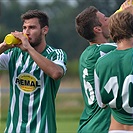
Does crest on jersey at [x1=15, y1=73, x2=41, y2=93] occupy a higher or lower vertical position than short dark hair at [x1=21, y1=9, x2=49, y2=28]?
lower

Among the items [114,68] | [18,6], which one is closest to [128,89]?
[114,68]

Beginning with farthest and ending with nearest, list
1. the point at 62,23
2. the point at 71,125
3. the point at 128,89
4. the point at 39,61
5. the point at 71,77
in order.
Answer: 1. the point at 62,23
2. the point at 71,77
3. the point at 71,125
4. the point at 39,61
5. the point at 128,89

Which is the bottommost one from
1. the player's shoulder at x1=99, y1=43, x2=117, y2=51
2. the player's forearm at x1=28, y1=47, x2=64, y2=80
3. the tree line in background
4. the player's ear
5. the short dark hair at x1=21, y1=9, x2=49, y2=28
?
the player's forearm at x1=28, y1=47, x2=64, y2=80

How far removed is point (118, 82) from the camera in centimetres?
534

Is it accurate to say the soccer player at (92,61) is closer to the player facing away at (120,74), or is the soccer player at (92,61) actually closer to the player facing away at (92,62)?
the player facing away at (92,62)

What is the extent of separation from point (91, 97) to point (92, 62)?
37cm

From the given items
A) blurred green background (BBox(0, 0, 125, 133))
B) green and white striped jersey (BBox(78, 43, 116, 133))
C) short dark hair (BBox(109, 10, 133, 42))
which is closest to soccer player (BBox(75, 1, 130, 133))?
green and white striped jersey (BBox(78, 43, 116, 133))

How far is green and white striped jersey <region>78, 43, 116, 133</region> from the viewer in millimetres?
6359

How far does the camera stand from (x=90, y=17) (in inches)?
265

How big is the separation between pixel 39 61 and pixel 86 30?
0.67m

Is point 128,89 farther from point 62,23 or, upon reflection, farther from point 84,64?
point 62,23

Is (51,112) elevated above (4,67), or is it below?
below

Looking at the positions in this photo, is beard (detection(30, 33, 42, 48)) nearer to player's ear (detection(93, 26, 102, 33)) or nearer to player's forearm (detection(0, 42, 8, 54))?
player's forearm (detection(0, 42, 8, 54))

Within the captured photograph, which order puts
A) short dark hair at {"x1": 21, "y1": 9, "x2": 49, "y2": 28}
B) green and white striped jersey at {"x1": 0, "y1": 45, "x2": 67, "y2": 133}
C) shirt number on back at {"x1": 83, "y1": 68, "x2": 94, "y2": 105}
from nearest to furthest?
shirt number on back at {"x1": 83, "y1": 68, "x2": 94, "y2": 105} → green and white striped jersey at {"x1": 0, "y1": 45, "x2": 67, "y2": 133} → short dark hair at {"x1": 21, "y1": 9, "x2": 49, "y2": 28}
